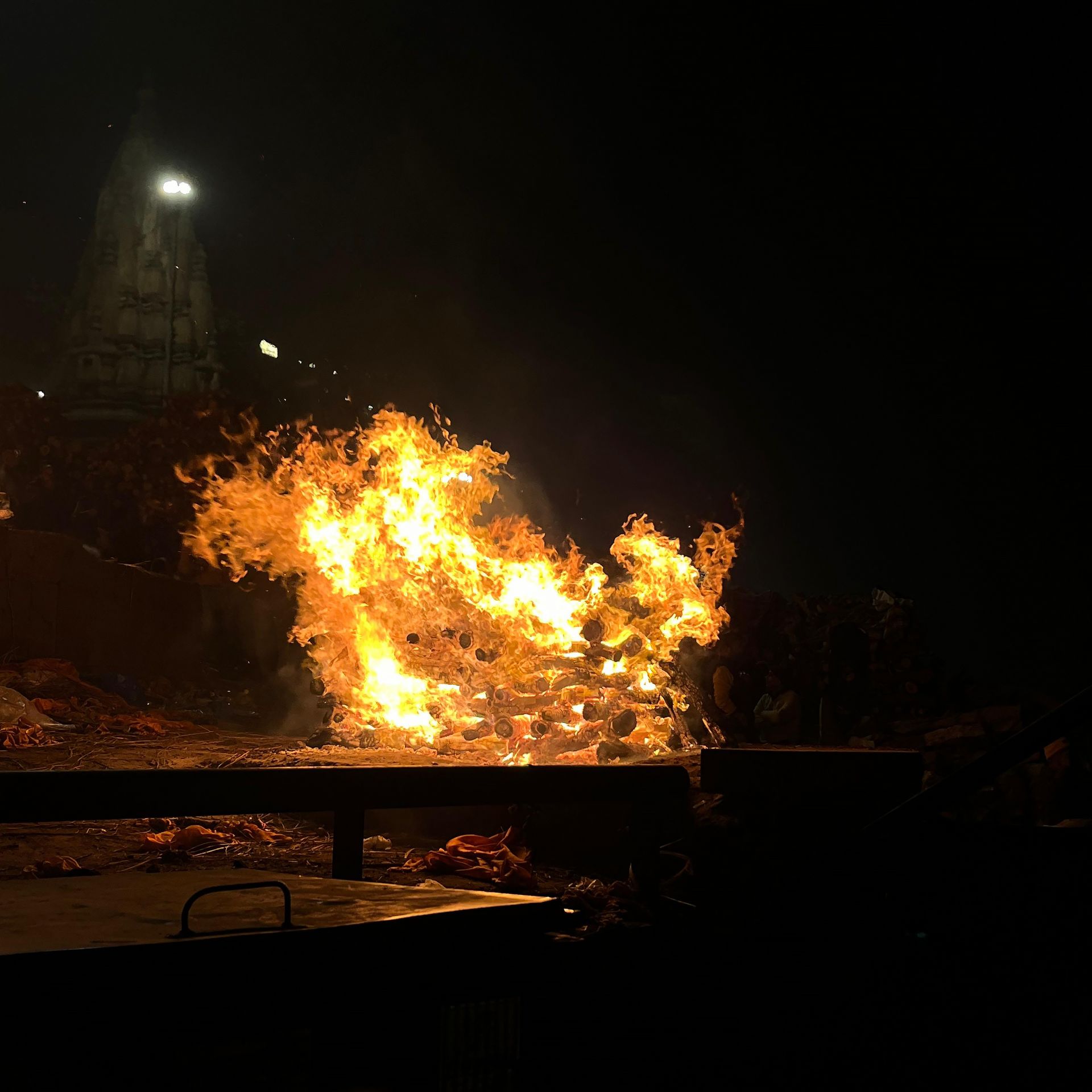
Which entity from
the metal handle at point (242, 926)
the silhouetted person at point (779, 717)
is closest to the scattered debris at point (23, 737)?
the silhouetted person at point (779, 717)

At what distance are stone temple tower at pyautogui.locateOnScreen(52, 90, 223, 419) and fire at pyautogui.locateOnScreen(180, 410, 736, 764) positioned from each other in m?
27.1

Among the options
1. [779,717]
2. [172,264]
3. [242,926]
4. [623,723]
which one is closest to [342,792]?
[242,926]

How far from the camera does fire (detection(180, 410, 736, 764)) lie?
9508 mm

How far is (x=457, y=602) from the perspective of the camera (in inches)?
395

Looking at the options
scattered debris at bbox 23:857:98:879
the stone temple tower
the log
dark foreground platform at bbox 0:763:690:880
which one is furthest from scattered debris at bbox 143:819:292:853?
the stone temple tower

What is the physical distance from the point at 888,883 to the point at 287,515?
8.30 meters

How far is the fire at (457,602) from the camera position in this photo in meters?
9.51

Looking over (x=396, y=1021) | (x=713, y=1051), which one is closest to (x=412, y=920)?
(x=396, y=1021)

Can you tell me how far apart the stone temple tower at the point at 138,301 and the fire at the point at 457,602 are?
27.1 m

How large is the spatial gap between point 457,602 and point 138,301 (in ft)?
107

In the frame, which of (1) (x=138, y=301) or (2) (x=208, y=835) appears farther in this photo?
(1) (x=138, y=301)

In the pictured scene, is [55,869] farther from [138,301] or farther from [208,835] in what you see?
[138,301]

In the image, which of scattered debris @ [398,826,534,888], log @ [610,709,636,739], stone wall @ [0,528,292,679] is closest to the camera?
scattered debris @ [398,826,534,888]

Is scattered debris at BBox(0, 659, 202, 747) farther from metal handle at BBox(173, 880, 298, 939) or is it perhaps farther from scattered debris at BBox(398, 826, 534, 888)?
metal handle at BBox(173, 880, 298, 939)
